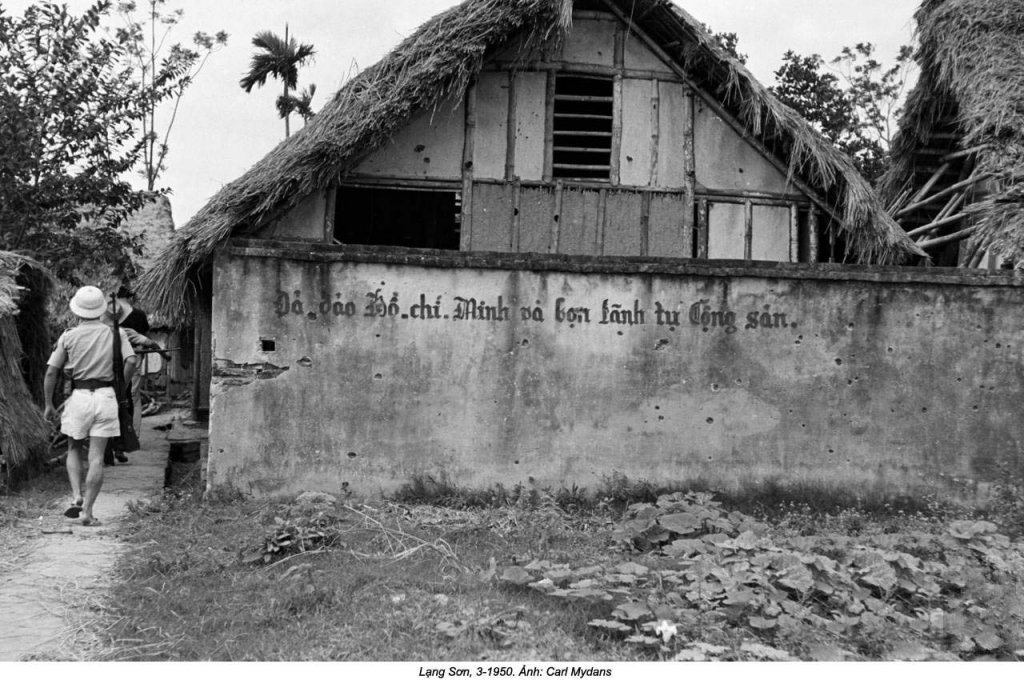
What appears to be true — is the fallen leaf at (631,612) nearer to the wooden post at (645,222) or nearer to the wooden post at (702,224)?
the wooden post at (645,222)

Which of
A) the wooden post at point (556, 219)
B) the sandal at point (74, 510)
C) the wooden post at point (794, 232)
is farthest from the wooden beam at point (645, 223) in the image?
the sandal at point (74, 510)

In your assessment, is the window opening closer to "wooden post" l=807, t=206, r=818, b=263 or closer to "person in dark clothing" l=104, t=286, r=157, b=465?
"wooden post" l=807, t=206, r=818, b=263

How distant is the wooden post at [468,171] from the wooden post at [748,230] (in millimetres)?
2597

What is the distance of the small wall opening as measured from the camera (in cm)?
1182

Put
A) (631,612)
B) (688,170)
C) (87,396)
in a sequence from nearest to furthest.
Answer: (631,612) → (87,396) → (688,170)

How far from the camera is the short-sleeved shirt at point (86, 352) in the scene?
721cm

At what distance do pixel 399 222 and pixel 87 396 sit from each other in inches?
233

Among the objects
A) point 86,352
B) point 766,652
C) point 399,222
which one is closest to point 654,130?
point 399,222

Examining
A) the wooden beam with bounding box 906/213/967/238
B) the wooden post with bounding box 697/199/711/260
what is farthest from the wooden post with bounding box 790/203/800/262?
the wooden beam with bounding box 906/213/967/238

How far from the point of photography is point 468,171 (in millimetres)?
9094

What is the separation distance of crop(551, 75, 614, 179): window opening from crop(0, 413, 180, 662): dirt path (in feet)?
15.8

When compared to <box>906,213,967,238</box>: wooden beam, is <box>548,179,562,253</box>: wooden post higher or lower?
lower

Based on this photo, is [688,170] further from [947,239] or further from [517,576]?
[517,576]

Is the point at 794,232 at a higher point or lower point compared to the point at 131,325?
higher
